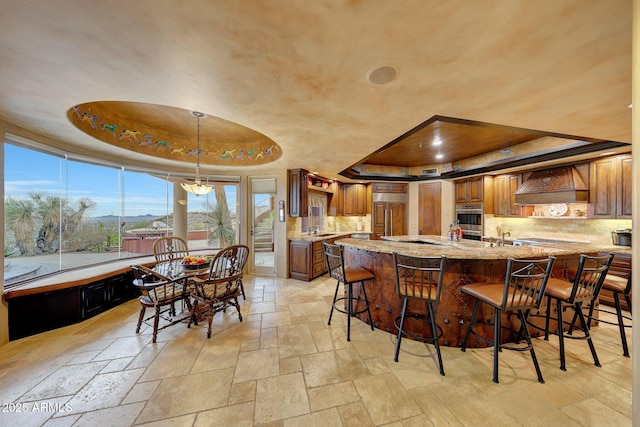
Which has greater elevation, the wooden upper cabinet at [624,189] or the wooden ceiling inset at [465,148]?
the wooden ceiling inset at [465,148]

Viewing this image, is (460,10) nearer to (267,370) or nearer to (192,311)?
(267,370)

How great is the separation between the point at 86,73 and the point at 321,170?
3.89 m

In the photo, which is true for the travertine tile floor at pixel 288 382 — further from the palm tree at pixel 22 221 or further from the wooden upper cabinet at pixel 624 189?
the wooden upper cabinet at pixel 624 189

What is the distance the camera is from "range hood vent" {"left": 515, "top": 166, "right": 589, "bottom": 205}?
3889mm

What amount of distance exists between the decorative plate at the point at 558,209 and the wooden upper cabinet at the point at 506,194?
0.48 metres

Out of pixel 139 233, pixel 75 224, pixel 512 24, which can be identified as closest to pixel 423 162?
pixel 512 24

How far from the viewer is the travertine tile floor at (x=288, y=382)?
63.4 inches

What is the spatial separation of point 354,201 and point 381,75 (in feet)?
16.6

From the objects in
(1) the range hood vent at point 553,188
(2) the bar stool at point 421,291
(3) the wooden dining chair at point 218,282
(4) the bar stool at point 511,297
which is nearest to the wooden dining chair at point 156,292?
(3) the wooden dining chair at point 218,282

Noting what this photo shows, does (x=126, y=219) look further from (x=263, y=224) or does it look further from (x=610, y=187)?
(x=610, y=187)

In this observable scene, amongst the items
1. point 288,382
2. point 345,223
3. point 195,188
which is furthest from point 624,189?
point 195,188

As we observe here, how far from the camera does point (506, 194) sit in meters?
5.08

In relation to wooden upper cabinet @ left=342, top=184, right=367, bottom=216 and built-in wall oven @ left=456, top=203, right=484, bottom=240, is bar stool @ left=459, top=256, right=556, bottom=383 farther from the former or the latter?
wooden upper cabinet @ left=342, top=184, right=367, bottom=216

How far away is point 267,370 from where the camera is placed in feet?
6.84
